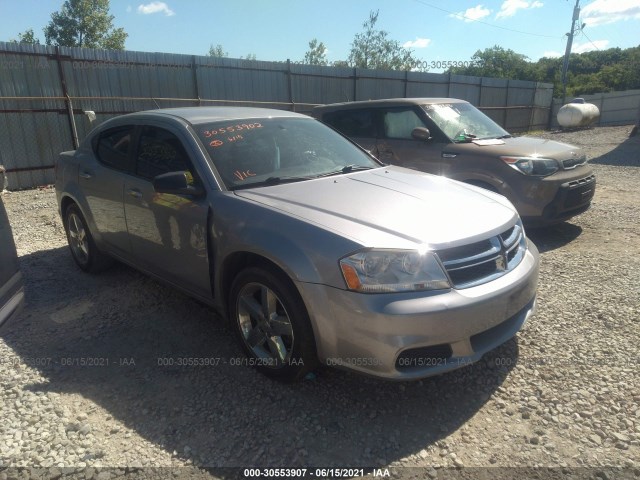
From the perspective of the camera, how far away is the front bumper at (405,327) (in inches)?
89.4

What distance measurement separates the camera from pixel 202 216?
3029 millimetres

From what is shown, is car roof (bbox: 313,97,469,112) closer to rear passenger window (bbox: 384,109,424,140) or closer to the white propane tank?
rear passenger window (bbox: 384,109,424,140)

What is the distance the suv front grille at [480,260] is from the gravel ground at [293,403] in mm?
716

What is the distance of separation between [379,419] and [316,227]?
3.69 ft

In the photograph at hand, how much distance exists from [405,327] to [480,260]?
Answer: 65 cm

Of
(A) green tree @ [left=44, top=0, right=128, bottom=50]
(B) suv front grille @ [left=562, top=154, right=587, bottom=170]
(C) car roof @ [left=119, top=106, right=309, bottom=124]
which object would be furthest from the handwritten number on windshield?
(A) green tree @ [left=44, top=0, right=128, bottom=50]

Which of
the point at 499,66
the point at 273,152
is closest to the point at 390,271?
the point at 273,152

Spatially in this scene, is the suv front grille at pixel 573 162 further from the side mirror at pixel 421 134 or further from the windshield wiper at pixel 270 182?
the windshield wiper at pixel 270 182

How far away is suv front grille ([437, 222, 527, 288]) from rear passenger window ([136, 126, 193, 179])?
1892 millimetres

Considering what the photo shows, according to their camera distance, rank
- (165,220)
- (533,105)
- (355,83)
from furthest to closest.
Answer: (533,105), (355,83), (165,220)

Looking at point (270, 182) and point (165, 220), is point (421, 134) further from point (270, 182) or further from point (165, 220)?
point (165, 220)

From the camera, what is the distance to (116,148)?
4039mm

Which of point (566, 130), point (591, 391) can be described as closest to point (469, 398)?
point (591, 391)

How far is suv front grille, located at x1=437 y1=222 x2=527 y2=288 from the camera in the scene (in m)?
2.44
